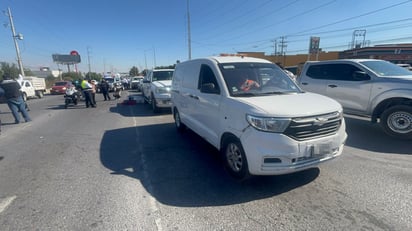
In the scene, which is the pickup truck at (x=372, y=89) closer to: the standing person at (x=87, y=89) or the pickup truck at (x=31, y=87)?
the standing person at (x=87, y=89)

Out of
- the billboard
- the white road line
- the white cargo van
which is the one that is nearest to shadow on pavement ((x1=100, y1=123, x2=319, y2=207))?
the white cargo van

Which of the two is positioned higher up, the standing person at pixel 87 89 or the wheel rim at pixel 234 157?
the standing person at pixel 87 89

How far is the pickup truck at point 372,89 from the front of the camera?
4.96m

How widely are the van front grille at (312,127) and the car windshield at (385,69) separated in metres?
3.89

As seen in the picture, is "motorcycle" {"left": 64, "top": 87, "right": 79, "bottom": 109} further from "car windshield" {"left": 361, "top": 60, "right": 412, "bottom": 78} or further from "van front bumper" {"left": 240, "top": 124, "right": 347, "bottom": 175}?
"car windshield" {"left": 361, "top": 60, "right": 412, "bottom": 78}

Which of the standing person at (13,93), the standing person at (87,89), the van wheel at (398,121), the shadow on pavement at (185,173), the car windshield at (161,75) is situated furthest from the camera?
the standing person at (87,89)

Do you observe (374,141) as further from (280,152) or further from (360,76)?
(280,152)

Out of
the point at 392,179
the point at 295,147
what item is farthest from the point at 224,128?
the point at 392,179

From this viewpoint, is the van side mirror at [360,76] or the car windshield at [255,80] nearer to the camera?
the car windshield at [255,80]

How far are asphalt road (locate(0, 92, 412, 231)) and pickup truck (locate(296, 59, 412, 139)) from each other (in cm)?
53

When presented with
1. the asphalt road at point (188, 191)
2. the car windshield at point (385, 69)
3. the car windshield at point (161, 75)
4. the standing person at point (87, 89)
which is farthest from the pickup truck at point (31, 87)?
the car windshield at point (385, 69)

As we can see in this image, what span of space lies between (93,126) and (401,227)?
8.13 meters

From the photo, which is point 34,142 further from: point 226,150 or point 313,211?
point 313,211

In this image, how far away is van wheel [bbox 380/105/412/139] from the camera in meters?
4.91
